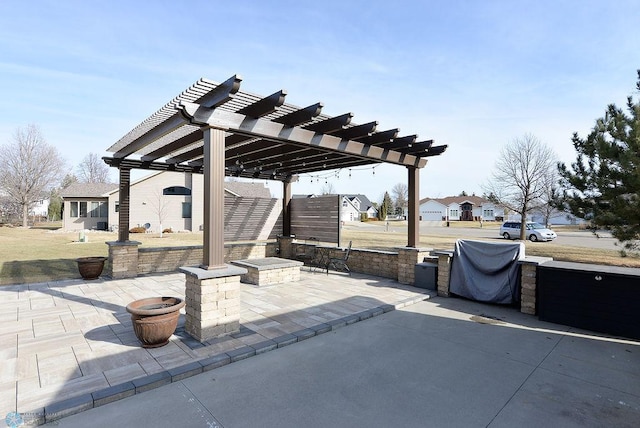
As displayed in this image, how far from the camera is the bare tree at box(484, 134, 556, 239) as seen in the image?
19.9m

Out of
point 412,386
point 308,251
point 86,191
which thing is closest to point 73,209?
point 86,191

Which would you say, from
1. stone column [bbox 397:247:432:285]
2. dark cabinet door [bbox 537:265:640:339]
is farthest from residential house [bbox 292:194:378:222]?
dark cabinet door [bbox 537:265:640:339]

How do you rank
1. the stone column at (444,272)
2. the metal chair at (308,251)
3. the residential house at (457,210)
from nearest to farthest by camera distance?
the stone column at (444,272), the metal chair at (308,251), the residential house at (457,210)

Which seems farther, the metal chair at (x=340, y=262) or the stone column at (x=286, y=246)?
the stone column at (x=286, y=246)

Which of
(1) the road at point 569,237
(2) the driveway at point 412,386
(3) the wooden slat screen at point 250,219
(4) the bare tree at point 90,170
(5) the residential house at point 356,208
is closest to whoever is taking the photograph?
(2) the driveway at point 412,386

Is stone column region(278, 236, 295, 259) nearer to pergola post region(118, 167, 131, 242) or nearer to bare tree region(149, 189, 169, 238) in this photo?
pergola post region(118, 167, 131, 242)

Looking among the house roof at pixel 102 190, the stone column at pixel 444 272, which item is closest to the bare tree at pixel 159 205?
the house roof at pixel 102 190

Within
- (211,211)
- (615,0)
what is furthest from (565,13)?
(211,211)

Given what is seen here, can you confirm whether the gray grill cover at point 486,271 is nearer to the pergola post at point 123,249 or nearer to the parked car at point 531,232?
the pergola post at point 123,249

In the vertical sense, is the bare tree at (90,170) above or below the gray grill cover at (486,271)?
above

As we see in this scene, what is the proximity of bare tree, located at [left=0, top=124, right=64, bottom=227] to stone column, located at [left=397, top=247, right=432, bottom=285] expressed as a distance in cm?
3727

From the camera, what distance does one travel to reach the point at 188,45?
764 centimetres

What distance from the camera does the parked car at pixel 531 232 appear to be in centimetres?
2194

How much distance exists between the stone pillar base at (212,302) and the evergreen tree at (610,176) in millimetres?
8518
